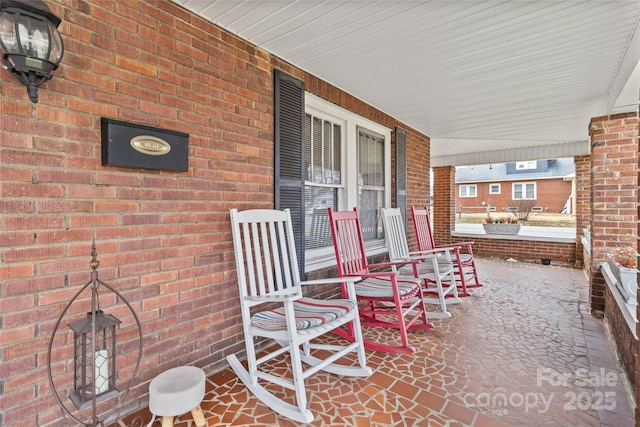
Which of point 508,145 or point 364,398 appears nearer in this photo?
point 364,398

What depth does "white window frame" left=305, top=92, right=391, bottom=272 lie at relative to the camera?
11.0ft

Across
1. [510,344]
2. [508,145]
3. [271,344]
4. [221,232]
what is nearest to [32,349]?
[221,232]

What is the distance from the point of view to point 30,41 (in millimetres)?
1344

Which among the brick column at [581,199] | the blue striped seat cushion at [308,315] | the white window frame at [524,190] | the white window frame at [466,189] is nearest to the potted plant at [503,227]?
the brick column at [581,199]

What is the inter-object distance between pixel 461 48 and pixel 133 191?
8.41 feet

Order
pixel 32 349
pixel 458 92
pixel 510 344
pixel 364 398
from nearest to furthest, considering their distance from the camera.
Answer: pixel 32 349
pixel 364 398
pixel 510 344
pixel 458 92

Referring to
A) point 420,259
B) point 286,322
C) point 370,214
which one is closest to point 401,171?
point 370,214

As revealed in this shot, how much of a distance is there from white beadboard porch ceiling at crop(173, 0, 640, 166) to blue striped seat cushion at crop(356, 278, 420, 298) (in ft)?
6.41

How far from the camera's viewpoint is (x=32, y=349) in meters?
1.49

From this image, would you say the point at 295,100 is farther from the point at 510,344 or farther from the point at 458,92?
the point at 510,344

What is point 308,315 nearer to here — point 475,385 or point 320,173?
point 475,385

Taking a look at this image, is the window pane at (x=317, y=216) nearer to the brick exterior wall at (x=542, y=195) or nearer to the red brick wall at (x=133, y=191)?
the red brick wall at (x=133, y=191)

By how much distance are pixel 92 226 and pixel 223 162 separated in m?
0.93

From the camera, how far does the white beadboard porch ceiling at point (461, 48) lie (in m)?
2.01
